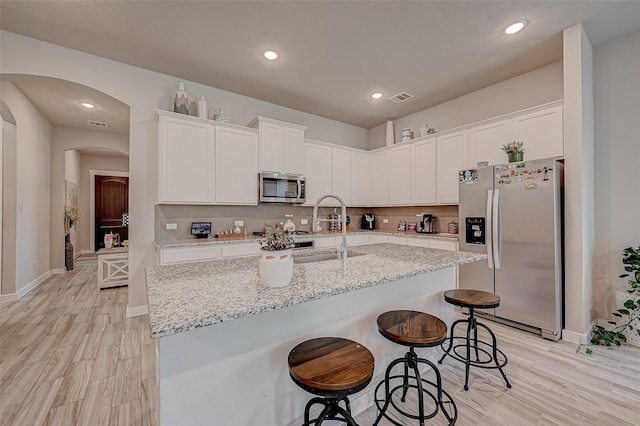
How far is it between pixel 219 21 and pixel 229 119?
1494 millimetres

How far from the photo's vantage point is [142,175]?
3.27 metres

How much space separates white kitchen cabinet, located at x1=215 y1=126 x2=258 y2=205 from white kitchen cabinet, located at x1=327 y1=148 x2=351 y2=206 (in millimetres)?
1407

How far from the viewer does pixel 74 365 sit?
7.19ft

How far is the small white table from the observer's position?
4289mm

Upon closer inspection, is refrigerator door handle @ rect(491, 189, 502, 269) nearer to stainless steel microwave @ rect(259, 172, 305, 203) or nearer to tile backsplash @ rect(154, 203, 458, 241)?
tile backsplash @ rect(154, 203, 458, 241)

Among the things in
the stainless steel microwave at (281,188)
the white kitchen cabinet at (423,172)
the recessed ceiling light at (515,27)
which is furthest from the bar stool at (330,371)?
the white kitchen cabinet at (423,172)

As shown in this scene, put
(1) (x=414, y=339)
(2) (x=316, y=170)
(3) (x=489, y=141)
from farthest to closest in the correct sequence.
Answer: (2) (x=316, y=170)
(3) (x=489, y=141)
(1) (x=414, y=339)

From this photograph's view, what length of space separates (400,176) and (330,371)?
378 cm

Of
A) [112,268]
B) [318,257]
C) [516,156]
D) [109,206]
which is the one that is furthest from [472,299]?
[109,206]

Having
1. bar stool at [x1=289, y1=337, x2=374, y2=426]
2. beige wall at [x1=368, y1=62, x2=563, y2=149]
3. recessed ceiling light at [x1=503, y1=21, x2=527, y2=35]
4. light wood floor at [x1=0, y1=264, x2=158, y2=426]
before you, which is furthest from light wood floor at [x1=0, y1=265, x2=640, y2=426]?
recessed ceiling light at [x1=503, y1=21, x2=527, y2=35]

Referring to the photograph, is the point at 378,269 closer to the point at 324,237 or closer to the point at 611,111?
the point at 324,237

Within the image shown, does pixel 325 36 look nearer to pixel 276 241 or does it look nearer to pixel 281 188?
pixel 281 188

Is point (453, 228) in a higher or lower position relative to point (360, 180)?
lower

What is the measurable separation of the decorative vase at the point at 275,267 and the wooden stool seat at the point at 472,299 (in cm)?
146
